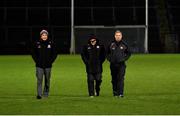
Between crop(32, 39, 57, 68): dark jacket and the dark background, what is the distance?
4107 centimetres

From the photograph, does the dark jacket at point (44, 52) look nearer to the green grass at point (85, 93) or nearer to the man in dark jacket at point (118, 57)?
the green grass at point (85, 93)

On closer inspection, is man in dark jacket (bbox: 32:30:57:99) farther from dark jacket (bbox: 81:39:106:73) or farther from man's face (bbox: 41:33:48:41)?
dark jacket (bbox: 81:39:106:73)

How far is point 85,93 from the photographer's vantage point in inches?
799

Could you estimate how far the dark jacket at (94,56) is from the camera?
1755 cm

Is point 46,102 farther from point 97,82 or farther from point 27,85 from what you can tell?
point 27,85

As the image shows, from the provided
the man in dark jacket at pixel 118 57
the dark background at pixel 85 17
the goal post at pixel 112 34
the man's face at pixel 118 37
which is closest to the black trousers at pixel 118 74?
the man in dark jacket at pixel 118 57

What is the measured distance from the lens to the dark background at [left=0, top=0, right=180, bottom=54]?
58344mm

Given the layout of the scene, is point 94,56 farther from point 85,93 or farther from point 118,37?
point 85,93

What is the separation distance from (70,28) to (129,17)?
18.7ft

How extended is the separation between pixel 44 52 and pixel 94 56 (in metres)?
1.50

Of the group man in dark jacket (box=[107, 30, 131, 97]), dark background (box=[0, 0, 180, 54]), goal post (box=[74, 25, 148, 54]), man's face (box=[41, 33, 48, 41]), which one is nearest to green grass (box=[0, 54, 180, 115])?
man in dark jacket (box=[107, 30, 131, 97])

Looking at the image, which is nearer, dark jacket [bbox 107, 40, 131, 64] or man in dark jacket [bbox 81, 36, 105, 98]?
dark jacket [bbox 107, 40, 131, 64]

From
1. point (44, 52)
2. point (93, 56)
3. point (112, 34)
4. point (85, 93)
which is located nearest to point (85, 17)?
point (112, 34)

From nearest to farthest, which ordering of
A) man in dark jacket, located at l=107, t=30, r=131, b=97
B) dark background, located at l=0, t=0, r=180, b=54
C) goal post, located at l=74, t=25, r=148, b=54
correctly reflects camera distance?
man in dark jacket, located at l=107, t=30, r=131, b=97, goal post, located at l=74, t=25, r=148, b=54, dark background, located at l=0, t=0, r=180, b=54
